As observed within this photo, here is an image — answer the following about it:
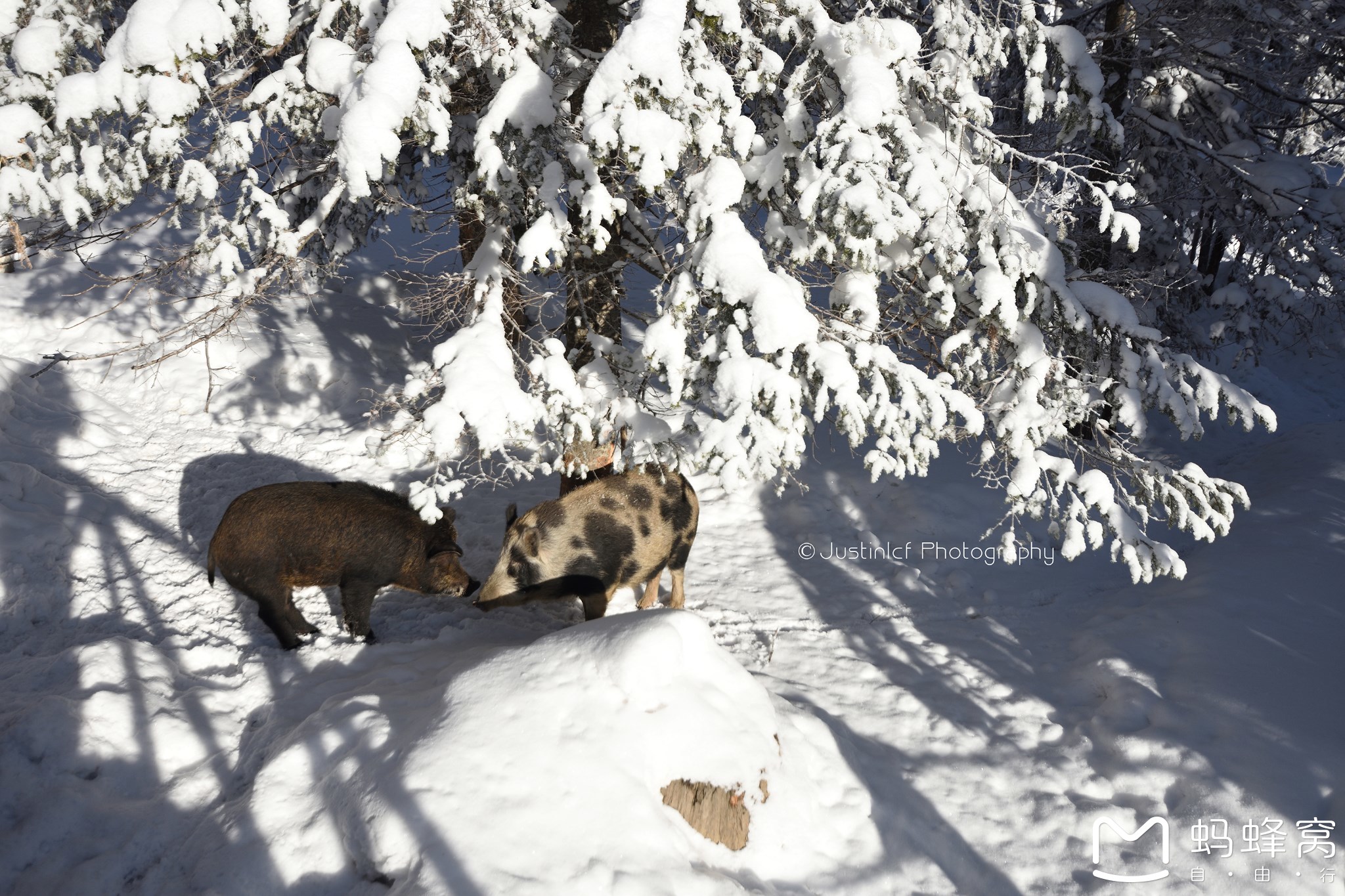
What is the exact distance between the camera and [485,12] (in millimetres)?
4598

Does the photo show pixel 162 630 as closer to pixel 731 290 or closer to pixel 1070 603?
pixel 731 290

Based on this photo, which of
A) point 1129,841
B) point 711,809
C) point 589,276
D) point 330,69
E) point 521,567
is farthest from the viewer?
point 589,276

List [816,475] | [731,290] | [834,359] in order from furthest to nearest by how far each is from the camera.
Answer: [816,475] → [834,359] → [731,290]

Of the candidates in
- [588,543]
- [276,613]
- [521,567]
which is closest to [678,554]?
[588,543]

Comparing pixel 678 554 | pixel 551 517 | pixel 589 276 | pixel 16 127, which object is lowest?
pixel 678 554

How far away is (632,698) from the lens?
154 inches

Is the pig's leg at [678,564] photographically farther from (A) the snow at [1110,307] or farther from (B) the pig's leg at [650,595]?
(A) the snow at [1110,307]

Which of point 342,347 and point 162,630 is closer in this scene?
point 162,630

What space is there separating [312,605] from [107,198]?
3336mm

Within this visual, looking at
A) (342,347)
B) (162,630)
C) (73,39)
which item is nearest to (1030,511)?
(162,630)

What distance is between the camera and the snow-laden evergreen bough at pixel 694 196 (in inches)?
165

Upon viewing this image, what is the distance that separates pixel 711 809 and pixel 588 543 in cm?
237

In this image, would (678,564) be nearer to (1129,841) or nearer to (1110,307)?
(1129,841)

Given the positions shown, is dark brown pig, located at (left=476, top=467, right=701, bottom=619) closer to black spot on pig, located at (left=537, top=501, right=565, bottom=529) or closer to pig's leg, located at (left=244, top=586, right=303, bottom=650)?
black spot on pig, located at (left=537, top=501, right=565, bottom=529)
